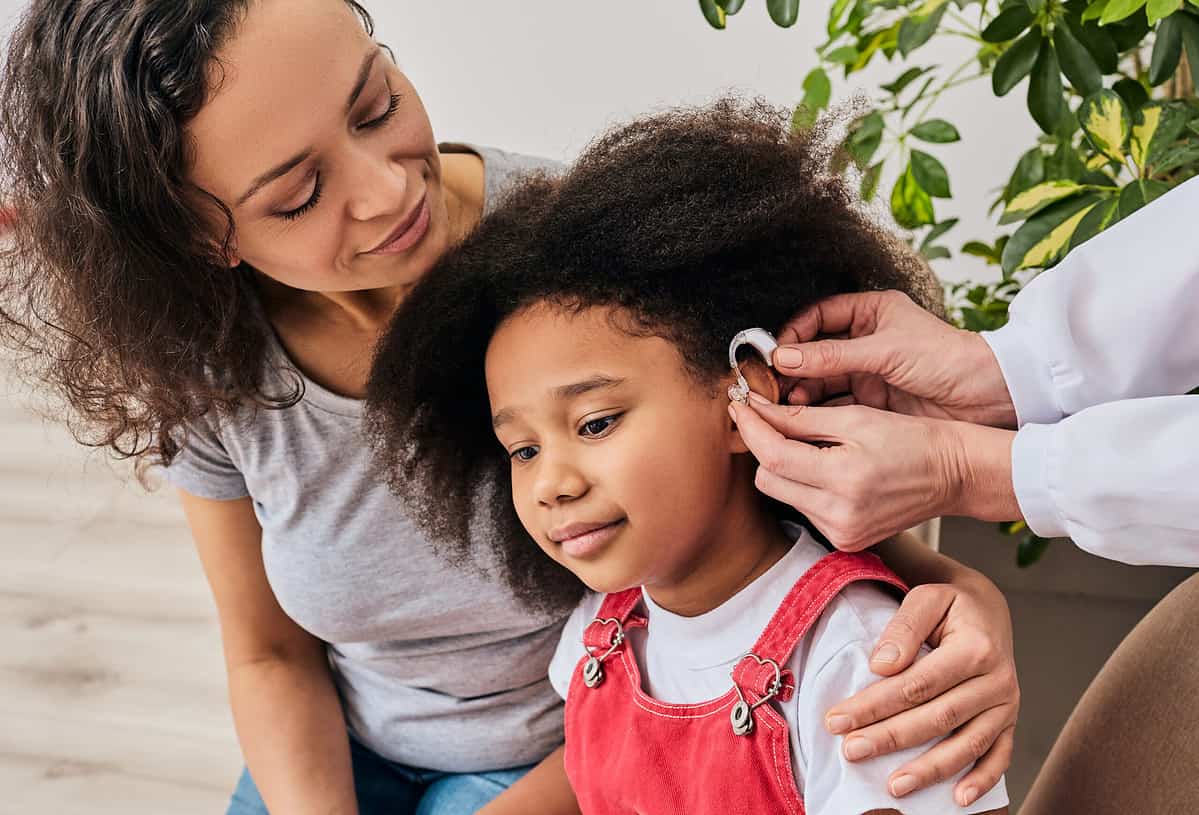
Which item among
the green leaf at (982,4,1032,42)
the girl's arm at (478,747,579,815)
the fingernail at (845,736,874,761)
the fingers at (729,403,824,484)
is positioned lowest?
the girl's arm at (478,747,579,815)

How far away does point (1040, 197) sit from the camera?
1204 mm

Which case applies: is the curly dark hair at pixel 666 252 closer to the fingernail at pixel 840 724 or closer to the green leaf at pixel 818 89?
the fingernail at pixel 840 724

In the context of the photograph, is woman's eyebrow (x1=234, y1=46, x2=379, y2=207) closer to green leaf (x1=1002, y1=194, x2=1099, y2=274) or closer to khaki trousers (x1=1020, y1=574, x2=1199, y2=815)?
green leaf (x1=1002, y1=194, x2=1099, y2=274)

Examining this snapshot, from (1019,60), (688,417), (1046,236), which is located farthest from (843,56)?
(688,417)

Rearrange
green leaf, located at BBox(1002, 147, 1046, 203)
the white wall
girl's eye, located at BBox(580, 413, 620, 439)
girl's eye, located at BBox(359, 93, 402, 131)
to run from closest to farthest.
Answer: girl's eye, located at BBox(580, 413, 620, 439) < girl's eye, located at BBox(359, 93, 402, 131) < green leaf, located at BBox(1002, 147, 1046, 203) < the white wall

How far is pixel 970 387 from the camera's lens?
0.95 meters

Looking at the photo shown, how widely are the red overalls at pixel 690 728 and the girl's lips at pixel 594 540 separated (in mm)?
146

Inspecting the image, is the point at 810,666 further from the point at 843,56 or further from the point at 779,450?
the point at 843,56

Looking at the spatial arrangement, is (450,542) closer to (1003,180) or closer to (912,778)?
(912,778)

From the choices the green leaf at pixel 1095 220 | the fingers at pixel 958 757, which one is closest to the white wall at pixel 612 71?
the green leaf at pixel 1095 220

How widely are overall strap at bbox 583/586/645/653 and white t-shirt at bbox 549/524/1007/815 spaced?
0.8 inches

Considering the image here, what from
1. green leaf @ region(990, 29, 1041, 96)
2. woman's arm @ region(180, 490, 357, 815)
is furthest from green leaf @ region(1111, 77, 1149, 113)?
woman's arm @ region(180, 490, 357, 815)

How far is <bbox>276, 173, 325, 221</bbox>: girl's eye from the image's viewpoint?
3.33 feet

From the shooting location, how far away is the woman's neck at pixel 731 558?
100cm
